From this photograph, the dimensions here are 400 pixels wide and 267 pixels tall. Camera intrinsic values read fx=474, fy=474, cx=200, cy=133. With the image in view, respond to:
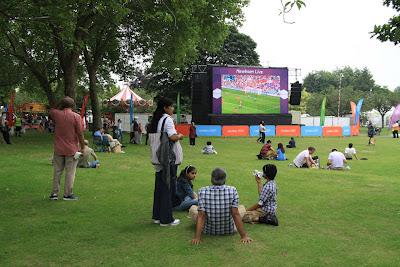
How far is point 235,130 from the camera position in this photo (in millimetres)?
35844

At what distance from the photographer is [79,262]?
17.1ft

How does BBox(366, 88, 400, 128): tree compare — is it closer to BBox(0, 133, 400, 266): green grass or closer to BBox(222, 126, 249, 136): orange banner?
BBox(222, 126, 249, 136): orange banner

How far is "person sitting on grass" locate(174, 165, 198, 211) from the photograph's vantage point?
7.78 m

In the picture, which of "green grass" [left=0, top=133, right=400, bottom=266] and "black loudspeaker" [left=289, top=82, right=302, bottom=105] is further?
"black loudspeaker" [left=289, top=82, right=302, bottom=105]

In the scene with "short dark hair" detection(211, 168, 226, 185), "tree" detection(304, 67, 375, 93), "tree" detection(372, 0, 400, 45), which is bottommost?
"short dark hair" detection(211, 168, 226, 185)

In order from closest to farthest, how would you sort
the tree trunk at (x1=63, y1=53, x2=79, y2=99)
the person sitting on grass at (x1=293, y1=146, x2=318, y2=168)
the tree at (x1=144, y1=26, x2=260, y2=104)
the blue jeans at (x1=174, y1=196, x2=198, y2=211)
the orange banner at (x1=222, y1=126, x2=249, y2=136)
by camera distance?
the blue jeans at (x1=174, y1=196, x2=198, y2=211)
the person sitting on grass at (x1=293, y1=146, x2=318, y2=168)
the tree trunk at (x1=63, y1=53, x2=79, y2=99)
the orange banner at (x1=222, y1=126, x2=249, y2=136)
the tree at (x1=144, y1=26, x2=260, y2=104)

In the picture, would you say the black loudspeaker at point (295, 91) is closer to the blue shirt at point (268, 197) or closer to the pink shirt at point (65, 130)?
the pink shirt at point (65, 130)

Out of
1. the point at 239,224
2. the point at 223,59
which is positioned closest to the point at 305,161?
the point at 239,224

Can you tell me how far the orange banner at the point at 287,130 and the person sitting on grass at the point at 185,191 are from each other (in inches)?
1140

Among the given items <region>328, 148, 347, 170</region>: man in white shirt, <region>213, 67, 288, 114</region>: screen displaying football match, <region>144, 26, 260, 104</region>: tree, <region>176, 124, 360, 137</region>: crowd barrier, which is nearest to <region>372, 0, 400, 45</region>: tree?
<region>328, 148, 347, 170</region>: man in white shirt

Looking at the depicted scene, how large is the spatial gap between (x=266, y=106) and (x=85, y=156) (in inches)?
979

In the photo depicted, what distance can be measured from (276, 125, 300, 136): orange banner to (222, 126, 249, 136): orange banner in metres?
2.48

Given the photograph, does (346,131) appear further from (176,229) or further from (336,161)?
(176,229)

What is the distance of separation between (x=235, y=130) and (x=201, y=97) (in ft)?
11.8
